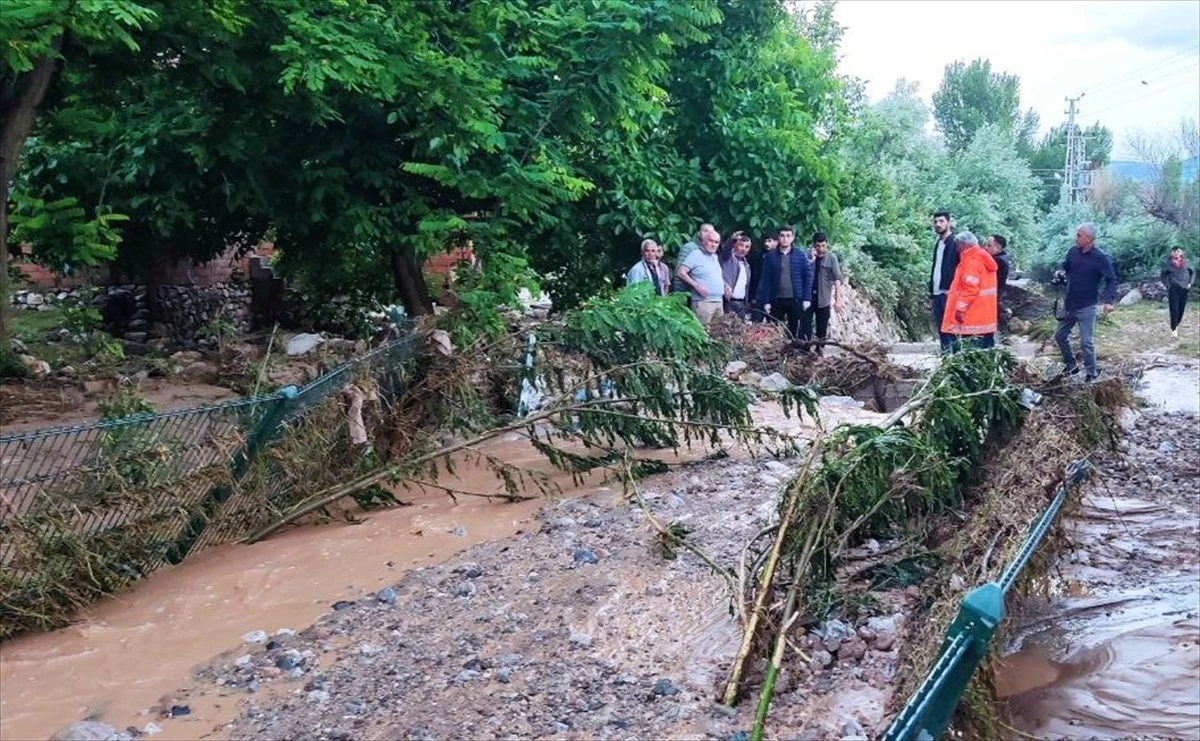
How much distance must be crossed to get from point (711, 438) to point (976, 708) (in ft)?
9.52

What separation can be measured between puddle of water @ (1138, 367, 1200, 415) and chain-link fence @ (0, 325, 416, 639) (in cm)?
754

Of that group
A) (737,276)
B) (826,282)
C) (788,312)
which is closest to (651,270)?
(737,276)

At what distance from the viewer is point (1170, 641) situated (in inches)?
164

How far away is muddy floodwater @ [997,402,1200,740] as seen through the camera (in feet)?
11.8

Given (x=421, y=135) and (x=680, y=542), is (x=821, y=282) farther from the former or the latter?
(x=680, y=542)

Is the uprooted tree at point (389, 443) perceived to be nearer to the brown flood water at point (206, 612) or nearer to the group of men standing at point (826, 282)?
the brown flood water at point (206, 612)

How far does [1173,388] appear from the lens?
1034 centimetres

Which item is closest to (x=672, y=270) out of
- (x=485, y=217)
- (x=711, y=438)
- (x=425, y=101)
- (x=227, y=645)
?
(x=485, y=217)

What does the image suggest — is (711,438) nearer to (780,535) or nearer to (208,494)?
(780,535)

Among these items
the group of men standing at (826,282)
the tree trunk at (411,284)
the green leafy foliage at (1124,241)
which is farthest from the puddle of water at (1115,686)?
the green leafy foliage at (1124,241)

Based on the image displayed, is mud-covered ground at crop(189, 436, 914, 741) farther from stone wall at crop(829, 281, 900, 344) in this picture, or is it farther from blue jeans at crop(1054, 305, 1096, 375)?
stone wall at crop(829, 281, 900, 344)

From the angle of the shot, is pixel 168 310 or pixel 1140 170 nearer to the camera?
pixel 168 310

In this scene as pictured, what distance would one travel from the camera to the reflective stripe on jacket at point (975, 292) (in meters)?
8.50

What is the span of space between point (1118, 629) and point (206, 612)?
154 inches
